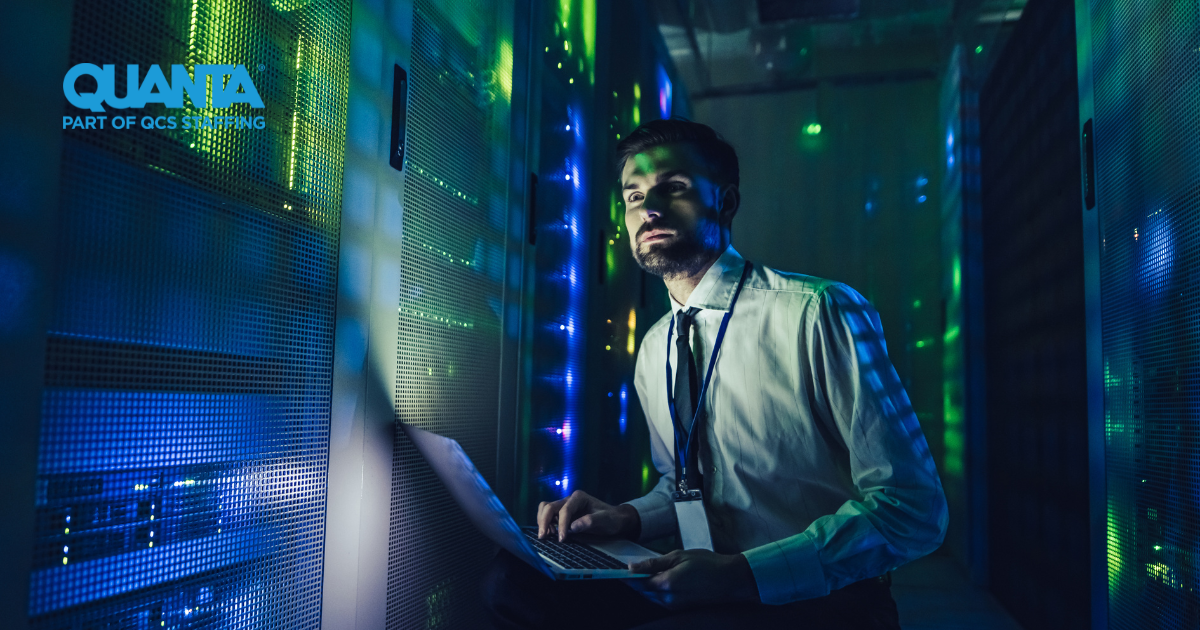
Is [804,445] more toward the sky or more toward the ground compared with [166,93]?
more toward the ground

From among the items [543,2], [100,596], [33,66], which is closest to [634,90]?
[543,2]

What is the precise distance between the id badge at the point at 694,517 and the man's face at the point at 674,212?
0.63 meters

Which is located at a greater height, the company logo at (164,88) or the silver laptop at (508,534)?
the company logo at (164,88)

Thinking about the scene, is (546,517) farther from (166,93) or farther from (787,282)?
(166,93)

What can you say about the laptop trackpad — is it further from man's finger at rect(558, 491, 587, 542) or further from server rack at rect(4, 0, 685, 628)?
server rack at rect(4, 0, 685, 628)

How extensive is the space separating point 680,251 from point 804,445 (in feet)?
2.03

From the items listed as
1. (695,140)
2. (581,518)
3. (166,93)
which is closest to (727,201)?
(695,140)

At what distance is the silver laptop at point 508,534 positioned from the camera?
1.13 metres

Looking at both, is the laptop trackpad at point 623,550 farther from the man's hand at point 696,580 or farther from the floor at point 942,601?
the floor at point 942,601

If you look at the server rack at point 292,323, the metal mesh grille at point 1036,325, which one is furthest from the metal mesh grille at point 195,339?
the metal mesh grille at point 1036,325

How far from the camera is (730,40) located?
A: 407 cm

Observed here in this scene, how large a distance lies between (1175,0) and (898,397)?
99 cm

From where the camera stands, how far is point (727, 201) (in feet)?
6.45

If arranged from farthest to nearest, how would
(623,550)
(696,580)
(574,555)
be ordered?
1. (623,550)
2. (574,555)
3. (696,580)
